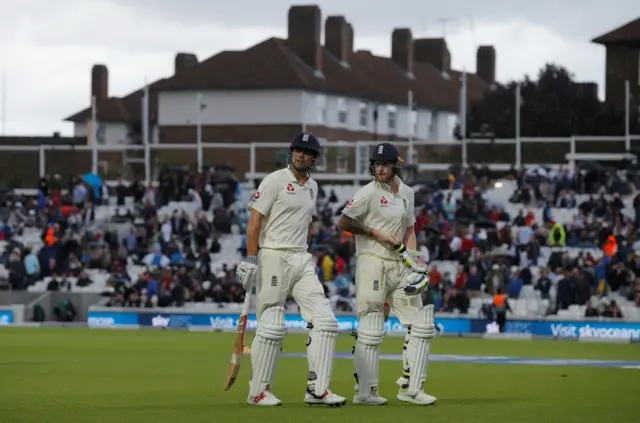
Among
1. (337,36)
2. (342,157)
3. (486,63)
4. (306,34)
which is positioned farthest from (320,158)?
(486,63)

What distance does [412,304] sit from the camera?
11680 millimetres

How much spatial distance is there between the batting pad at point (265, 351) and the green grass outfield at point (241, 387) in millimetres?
199

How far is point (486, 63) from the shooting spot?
106 m

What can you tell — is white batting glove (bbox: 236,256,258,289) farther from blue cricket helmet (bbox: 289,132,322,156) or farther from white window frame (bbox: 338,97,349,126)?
white window frame (bbox: 338,97,349,126)

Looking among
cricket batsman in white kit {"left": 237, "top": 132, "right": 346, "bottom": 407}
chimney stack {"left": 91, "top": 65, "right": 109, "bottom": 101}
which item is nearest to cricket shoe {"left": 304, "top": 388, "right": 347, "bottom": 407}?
cricket batsman in white kit {"left": 237, "top": 132, "right": 346, "bottom": 407}

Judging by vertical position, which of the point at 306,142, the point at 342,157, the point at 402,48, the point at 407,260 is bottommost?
the point at 407,260

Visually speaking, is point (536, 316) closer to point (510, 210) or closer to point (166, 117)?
point (510, 210)

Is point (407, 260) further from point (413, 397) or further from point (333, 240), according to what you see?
point (333, 240)

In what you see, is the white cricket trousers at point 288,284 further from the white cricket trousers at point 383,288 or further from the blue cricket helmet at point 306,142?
the blue cricket helmet at point 306,142

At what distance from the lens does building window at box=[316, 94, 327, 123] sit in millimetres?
76125

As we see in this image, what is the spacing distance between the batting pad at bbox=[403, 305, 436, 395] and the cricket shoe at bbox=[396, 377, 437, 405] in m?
0.04

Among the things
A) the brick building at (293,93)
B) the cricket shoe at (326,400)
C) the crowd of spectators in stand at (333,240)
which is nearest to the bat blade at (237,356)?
the cricket shoe at (326,400)

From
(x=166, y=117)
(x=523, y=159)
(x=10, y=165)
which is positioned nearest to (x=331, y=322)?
(x=523, y=159)

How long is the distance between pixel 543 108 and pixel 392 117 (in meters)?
14.7
